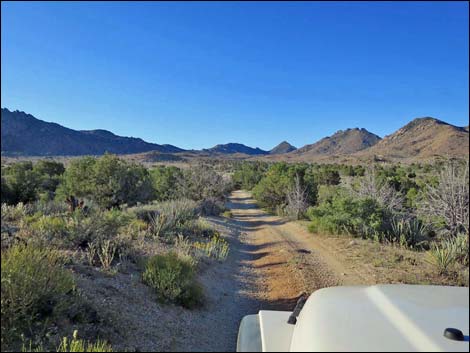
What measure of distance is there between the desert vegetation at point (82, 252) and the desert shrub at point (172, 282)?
2 cm

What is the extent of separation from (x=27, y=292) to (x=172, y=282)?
8.83 feet

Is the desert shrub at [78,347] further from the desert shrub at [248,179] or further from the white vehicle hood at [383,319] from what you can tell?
the desert shrub at [248,179]

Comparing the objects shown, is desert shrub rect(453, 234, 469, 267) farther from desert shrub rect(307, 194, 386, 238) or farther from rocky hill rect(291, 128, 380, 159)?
rocky hill rect(291, 128, 380, 159)

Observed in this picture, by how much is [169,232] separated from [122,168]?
7.44 meters

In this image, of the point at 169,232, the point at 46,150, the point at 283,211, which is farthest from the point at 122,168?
the point at 46,150

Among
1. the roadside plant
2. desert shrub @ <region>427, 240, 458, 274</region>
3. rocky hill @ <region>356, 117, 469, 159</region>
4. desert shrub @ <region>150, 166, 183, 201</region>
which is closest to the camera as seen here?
the roadside plant

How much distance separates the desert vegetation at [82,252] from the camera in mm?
3736

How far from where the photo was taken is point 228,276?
8.77m

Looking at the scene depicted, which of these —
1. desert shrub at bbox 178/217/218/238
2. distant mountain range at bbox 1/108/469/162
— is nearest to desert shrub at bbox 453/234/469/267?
desert shrub at bbox 178/217/218/238

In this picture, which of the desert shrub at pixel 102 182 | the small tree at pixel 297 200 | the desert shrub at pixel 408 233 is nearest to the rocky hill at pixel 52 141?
the desert shrub at pixel 102 182

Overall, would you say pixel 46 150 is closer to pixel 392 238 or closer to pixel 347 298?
pixel 392 238

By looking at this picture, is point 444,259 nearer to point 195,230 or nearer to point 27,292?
point 195,230

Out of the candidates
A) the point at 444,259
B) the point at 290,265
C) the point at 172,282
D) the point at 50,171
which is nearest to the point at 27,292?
the point at 172,282

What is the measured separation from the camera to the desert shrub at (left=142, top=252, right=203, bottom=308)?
5.99 meters
